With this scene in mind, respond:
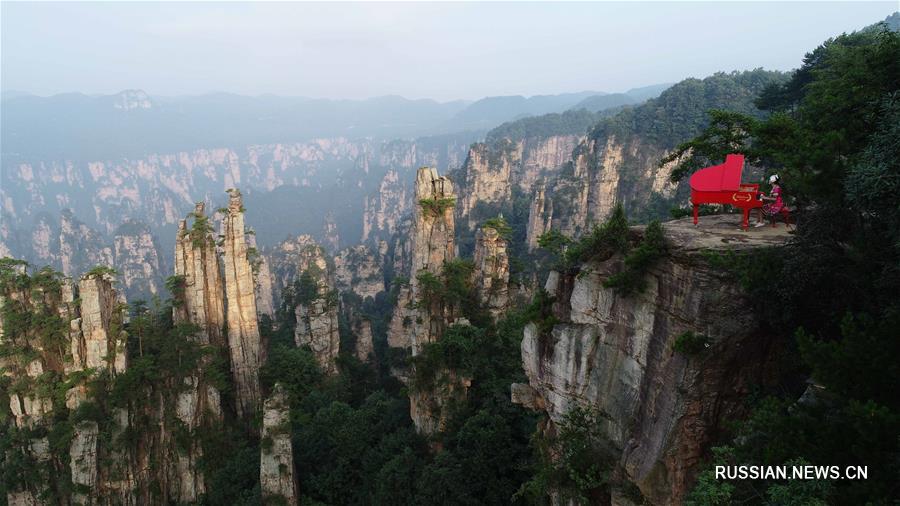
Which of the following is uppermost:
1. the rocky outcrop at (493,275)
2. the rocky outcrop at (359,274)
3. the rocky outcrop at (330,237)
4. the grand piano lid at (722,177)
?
the grand piano lid at (722,177)

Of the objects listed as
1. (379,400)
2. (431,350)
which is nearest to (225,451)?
(379,400)

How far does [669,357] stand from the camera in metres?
8.89

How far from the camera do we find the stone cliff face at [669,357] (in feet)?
27.0

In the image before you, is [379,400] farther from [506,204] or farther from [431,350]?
A: [506,204]

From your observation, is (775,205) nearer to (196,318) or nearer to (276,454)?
(276,454)

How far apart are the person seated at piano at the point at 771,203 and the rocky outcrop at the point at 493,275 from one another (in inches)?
573

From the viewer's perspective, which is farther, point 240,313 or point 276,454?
point 240,313

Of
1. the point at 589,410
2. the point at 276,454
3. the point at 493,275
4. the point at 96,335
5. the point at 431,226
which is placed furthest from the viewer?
the point at 431,226

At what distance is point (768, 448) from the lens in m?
5.50

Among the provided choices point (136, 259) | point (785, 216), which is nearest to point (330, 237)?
point (136, 259)

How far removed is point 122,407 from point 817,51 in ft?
145

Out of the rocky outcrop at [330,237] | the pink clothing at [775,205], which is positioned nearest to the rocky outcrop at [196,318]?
the pink clothing at [775,205]

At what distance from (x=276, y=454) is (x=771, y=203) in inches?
715

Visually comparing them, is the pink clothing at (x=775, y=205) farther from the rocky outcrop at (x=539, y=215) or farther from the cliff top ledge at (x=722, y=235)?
the rocky outcrop at (x=539, y=215)
